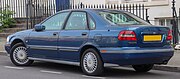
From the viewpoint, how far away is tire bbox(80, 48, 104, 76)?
9.12 m

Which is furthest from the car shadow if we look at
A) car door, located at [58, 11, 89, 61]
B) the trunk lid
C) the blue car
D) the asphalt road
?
the trunk lid

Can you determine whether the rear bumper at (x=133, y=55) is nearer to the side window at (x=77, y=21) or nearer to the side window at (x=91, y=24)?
the side window at (x=91, y=24)

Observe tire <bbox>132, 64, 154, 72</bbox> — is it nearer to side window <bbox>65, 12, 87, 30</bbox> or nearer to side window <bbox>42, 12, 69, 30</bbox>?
side window <bbox>65, 12, 87, 30</bbox>

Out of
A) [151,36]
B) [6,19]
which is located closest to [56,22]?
[151,36]

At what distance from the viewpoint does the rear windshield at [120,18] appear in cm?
946

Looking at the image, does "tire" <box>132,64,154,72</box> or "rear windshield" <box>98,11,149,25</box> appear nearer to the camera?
"rear windshield" <box>98,11,149,25</box>

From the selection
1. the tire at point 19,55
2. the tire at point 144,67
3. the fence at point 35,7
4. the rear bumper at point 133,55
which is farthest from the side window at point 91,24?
the fence at point 35,7

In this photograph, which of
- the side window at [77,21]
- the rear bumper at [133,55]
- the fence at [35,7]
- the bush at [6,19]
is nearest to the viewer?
the rear bumper at [133,55]

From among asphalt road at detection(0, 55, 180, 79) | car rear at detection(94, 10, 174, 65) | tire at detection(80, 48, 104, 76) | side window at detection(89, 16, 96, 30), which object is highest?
side window at detection(89, 16, 96, 30)

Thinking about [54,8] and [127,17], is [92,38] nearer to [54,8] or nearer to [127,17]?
[127,17]

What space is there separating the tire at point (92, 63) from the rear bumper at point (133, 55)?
6.6 inches

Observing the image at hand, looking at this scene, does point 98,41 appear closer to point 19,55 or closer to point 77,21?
point 77,21

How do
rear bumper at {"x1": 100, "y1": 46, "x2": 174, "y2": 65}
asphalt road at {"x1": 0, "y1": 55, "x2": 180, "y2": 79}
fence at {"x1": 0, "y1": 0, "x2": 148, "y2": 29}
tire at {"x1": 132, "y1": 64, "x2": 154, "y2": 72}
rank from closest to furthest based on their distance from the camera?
1. rear bumper at {"x1": 100, "y1": 46, "x2": 174, "y2": 65}
2. asphalt road at {"x1": 0, "y1": 55, "x2": 180, "y2": 79}
3. tire at {"x1": 132, "y1": 64, "x2": 154, "y2": 72}
4. fence at {"x1": 0, "y1": 0, "x2": 148, "y2": 29}

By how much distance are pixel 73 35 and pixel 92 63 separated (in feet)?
2.73
